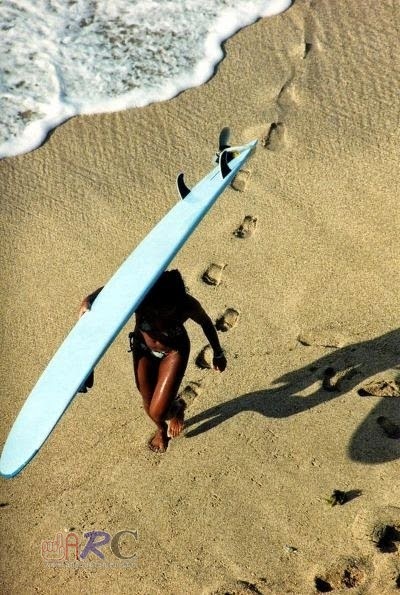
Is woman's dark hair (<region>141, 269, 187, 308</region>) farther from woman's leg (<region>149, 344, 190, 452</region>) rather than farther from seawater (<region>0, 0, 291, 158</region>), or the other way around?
seawater (<region>0, 0, 291, 158</region>)

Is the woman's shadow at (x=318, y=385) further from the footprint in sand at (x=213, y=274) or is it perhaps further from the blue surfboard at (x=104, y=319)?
the blue surfboard at (x=104, y=319)

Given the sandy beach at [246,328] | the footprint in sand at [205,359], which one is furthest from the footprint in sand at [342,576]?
the footprint in sand at [205,359]


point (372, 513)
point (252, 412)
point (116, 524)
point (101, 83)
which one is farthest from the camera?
point (101, 83)

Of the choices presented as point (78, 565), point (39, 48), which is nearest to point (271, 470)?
point (78, 565)

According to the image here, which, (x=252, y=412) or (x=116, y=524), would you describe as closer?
(x=116, y=524)

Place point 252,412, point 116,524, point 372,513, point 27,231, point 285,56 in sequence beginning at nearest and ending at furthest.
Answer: point 372,513 < point 116,524 < point 252,412 < point 27,231 < point 285,56

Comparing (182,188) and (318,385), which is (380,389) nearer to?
(318,385)

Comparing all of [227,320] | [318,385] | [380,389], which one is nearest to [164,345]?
[227,320]

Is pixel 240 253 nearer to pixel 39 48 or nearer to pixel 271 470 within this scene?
pixel 271 470
